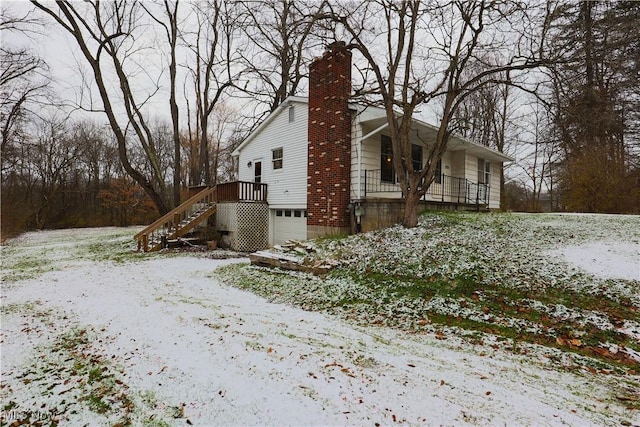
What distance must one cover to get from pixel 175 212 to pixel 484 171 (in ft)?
51.6

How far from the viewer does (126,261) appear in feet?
33.0

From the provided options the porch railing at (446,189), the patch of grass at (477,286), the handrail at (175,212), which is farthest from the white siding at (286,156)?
the patch of grass at (477,286)

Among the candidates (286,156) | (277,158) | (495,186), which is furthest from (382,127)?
(495,186)

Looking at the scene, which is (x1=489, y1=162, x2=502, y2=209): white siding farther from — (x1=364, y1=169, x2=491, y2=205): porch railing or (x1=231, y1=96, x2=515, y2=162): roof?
(x1=364, y1=169, x2=491, y2=205): porch railing

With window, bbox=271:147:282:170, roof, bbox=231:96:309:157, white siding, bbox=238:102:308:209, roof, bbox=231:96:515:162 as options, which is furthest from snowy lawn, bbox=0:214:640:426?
roof, bbox=231:96:309:157

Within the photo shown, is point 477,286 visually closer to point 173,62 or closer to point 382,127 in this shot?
point 382,127

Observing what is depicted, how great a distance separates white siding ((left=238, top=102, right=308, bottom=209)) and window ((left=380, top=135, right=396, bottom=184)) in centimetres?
302

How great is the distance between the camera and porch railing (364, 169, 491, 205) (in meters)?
11.1

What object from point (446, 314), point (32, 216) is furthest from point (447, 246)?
point (32, 216)

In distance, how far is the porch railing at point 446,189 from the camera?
11.1m

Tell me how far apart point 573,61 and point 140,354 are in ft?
34.2

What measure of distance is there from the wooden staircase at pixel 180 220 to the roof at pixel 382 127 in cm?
374

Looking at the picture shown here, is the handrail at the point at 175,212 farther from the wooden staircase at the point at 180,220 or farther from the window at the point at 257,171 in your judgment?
the window at the point at 257,171

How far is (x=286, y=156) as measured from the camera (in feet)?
42.9
